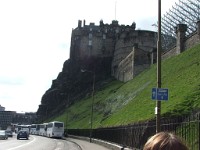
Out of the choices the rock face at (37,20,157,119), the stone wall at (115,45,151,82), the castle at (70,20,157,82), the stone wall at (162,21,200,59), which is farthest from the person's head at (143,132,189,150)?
the rock face at (37,20,157,119)

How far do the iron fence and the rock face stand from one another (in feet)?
235

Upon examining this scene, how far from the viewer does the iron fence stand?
49.6ft

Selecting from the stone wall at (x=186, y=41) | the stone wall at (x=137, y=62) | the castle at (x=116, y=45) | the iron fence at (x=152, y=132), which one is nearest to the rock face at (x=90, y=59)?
the castle at (x=116, y=45)

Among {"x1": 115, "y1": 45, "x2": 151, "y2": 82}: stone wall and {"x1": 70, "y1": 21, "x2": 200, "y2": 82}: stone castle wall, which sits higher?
{"x1": 70, "y1": 21, "x2": 200, "y2": 82}: stone castle wall

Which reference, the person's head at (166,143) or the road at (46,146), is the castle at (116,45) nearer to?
the road at (46,146)

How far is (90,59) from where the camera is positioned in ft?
441

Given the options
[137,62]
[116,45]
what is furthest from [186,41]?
[116,45]

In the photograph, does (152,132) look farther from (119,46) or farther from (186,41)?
(119,46)

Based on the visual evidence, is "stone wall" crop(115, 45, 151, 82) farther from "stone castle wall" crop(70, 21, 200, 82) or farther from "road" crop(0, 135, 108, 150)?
"road" crop(0, 135, 108, 150)

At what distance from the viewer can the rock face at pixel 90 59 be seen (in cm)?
11709

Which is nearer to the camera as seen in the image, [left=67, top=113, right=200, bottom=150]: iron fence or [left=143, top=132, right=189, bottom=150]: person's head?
[left=143, top=132, right=189, bottom=150]: person's head

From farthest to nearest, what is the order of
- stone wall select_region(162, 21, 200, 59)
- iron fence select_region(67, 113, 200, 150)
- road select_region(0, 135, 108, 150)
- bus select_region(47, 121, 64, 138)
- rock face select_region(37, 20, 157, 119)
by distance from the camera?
rock face select_region(37, 20, 157, 119), bus select_region(47, 121, 64, 138), stone wall select_region(162, 21, 200, 59), road select_region(0, 135, 108, 150), iron fence select_region(67, 113, 200, 150)

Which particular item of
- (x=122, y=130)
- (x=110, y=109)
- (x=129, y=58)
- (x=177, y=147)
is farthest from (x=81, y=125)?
(x=177, y=147)

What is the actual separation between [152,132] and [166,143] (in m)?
19.7
